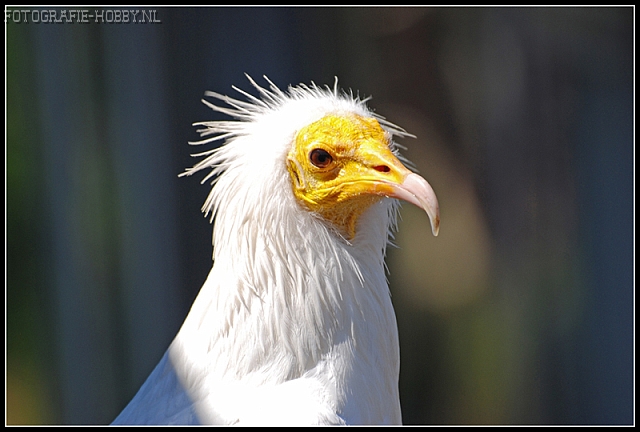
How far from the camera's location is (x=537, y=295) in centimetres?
431

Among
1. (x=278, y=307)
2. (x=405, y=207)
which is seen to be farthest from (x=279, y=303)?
(x=405, y=207)

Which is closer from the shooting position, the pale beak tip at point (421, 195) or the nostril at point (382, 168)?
the pale beak tip at point (421, 195)

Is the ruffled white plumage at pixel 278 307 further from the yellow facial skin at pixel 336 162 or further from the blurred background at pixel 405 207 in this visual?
the blurred background at pixel 405 207

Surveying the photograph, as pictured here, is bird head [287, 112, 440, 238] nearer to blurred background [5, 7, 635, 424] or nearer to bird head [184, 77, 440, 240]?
bird head [184, 77, 440, 240]

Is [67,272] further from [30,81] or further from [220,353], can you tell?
[220,353]

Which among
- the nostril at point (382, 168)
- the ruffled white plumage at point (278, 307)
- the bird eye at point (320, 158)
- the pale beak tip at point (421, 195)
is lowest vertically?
the ruffled white plumage at point (278, 307)

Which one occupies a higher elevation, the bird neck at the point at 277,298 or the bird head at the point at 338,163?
the bird head at the point at 338,163

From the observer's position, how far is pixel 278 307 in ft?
6.07

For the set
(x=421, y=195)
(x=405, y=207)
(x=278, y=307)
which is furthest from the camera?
(x=405, y=207)

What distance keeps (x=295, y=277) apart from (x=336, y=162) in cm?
35

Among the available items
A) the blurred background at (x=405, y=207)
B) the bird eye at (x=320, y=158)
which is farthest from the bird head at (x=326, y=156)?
the blurred background at (x=405, y=207)

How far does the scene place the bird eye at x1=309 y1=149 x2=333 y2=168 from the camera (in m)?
1.87

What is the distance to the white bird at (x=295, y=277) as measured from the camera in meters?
1.78

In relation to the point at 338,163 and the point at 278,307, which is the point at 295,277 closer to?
the point at 278,307
